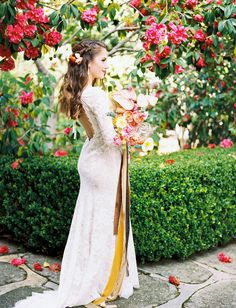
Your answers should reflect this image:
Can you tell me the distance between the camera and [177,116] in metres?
6.13

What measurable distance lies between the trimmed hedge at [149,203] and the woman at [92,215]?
25.5 inches

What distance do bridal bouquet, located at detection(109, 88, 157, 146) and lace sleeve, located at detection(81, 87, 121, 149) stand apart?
35 millimetres

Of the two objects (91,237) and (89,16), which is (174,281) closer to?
(91,237)

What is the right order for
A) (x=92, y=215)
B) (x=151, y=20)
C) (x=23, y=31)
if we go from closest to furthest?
(x=23, y=31), (x=92, y=215), (x=151, y=20)

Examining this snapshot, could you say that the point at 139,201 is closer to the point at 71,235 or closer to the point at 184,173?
the point at 184,173

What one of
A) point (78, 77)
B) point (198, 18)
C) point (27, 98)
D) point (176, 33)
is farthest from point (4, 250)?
point (198, 18)

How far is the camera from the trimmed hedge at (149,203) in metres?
3.84

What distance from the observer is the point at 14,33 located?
2910mm

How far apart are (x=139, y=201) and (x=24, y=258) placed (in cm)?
105

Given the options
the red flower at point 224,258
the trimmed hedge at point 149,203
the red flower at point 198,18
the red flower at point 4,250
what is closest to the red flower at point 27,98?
the trimmed hedge at point 149,203

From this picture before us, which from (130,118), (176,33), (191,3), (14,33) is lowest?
(130,118)

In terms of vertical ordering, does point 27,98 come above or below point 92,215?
above

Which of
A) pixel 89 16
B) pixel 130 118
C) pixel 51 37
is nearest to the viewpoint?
pixel 130 118

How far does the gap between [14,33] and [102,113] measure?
68 centimetres
